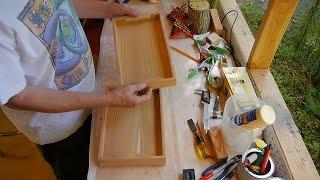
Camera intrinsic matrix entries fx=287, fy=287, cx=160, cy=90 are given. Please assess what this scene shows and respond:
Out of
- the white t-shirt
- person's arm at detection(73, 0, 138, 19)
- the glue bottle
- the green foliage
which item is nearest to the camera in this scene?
the white t-shirt

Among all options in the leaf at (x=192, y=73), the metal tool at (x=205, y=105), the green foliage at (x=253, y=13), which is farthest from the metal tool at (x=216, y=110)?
the green foliage at (x=253, y=13)

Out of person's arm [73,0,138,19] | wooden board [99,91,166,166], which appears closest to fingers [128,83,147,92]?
wooden board [99,91,166,166]

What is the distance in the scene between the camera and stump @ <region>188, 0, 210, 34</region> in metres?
1.35

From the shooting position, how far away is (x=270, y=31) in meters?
1.11

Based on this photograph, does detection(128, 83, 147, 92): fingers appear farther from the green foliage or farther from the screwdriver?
the green foliage

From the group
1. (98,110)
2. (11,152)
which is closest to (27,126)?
(98,110)

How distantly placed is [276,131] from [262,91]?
204 millimetres

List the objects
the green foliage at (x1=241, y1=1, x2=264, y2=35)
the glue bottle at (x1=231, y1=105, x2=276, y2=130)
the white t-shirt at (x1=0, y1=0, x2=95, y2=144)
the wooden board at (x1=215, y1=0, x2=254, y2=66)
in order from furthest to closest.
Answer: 1. the green foliage at (x1=241, y1=1, x2=264, y2=35)
2. the wooden board at (x1=215, y1=0, x2=254, y2=66)
3. the glue bottle at (x1=231, y1=105, x2=276, y2=130)
4. the white t-shirt at (x1=0, y1=0, x2=95, y2=144)

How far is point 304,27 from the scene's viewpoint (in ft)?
5.06

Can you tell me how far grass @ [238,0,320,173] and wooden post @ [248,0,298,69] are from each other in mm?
322

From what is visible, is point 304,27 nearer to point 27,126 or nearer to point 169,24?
point 169,24

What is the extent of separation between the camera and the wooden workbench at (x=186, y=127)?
37.1 inches

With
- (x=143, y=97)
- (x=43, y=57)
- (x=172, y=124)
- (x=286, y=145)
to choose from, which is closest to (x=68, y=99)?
(x=43, y=57)

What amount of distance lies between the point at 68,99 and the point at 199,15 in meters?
0.78
